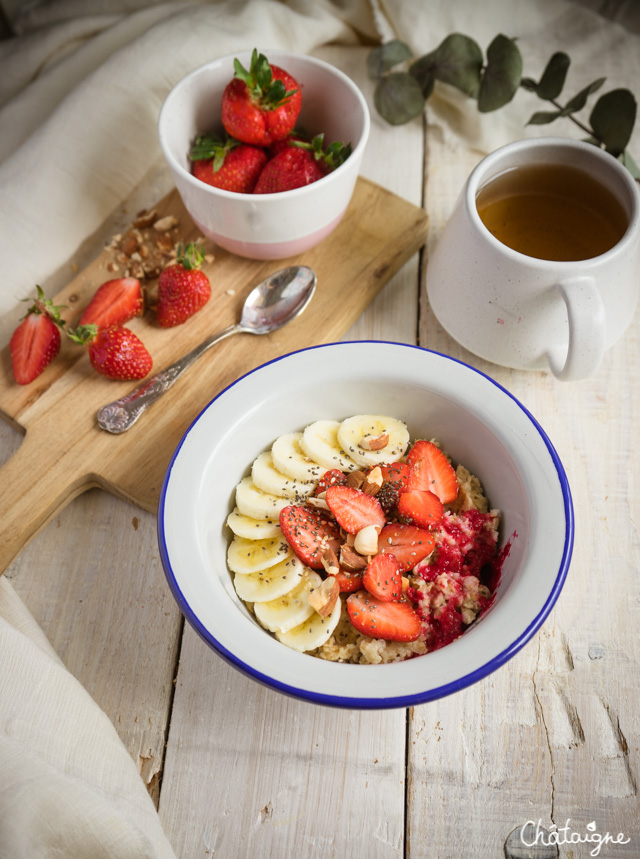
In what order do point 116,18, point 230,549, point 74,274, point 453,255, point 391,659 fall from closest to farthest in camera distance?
point 391,659 → point 230,549 → point 453,255 → point 74,274 → point 116,18

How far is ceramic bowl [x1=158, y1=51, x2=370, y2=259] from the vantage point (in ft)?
4.17

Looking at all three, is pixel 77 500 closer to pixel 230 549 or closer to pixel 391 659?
pixel 230 549

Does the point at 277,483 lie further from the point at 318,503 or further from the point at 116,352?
the point at 116,352

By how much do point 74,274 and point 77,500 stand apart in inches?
20.7

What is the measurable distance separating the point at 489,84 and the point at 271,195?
0.63 m

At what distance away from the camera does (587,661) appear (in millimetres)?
1122

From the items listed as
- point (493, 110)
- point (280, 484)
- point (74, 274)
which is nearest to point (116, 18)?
point (74, 274)

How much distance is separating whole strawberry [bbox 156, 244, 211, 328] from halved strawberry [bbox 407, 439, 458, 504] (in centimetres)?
52

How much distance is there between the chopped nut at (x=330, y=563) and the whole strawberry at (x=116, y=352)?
19.9 inches

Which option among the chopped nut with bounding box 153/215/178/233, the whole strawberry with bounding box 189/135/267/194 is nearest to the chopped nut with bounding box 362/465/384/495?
the whole strawberry with bounding box 189/135/267/194

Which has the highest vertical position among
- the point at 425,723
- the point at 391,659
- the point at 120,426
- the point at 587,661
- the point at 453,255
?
the point at 120,426

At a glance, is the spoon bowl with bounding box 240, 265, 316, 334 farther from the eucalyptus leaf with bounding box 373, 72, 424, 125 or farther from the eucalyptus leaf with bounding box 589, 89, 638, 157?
the eucalyptus leaf with bounding box 589, 89, 638, 157

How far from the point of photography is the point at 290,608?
103 cm

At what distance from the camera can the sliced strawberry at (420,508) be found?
109 cm
